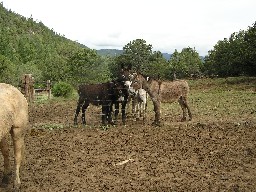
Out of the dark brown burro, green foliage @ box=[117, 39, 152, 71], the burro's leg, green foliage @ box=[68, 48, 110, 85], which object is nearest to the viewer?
the burro's leg

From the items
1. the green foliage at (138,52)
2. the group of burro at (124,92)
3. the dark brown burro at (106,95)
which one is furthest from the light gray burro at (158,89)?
the green foliage at (138,52)

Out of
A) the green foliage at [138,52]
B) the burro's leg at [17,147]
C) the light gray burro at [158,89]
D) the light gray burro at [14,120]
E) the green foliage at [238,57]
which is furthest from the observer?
the green foliage at [138,52]

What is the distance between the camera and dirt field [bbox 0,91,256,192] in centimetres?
593

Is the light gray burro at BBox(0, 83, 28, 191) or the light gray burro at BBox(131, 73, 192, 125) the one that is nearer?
the light gray burro at BBox(0, 83, 28, 191)

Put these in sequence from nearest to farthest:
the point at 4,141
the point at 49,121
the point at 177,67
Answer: the point at 4,141, the point at 49,121, the point at 177,67

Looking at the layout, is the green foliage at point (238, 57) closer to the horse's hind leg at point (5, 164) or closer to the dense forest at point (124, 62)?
the dense forest at point (124, 62)

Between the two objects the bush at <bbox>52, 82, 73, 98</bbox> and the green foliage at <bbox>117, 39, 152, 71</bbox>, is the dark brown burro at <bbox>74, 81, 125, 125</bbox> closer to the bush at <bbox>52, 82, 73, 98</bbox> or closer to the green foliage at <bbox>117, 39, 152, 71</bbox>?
the bush at <bbox>52, 82, 73, 98</bbox>

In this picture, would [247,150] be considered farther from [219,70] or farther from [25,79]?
[219,70]

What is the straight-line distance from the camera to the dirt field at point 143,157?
19.5ft

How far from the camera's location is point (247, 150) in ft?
25.1

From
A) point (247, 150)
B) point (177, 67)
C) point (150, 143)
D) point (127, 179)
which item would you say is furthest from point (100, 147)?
point (177, 67)

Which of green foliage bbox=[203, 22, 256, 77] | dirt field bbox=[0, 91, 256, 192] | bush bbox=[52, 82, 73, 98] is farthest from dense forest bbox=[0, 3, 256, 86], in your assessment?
dirt field bbox=[0, 91, 256, 192]

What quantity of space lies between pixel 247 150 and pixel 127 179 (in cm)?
307

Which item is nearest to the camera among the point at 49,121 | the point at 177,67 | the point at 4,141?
the point at 4,141
